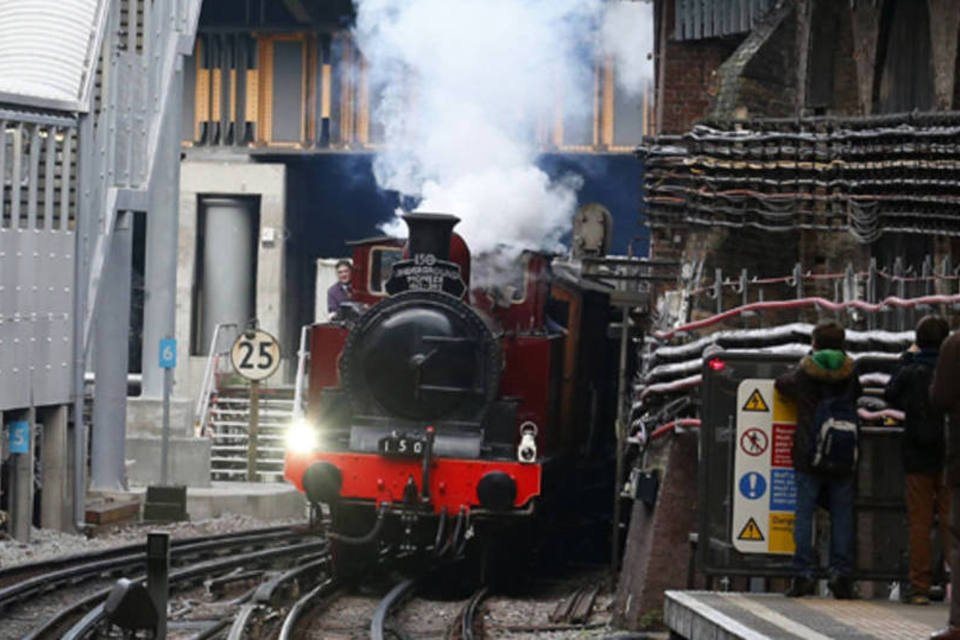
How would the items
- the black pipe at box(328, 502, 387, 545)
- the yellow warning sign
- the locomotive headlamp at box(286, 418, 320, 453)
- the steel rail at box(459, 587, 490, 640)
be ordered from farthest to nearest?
the locomotive headlamp at box(286, 418, 320, 453), the black pipe at box(328, 502, 387, 545), the steel rail at box(459, 587, 490, 640), the yellow warning sign

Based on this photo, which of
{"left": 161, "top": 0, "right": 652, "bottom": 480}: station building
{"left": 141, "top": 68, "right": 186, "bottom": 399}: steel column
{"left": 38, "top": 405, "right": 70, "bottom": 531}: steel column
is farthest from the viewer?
{"left": 161, "top": 0, "right": 652, "bottom": 480}: station building

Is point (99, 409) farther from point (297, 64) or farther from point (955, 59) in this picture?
point (297, 64)

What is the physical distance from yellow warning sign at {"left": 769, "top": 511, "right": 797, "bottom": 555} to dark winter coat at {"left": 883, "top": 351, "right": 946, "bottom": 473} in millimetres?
687

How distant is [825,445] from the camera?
466 inches

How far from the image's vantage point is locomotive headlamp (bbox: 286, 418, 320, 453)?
68.2 ft

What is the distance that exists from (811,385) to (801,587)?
101cm

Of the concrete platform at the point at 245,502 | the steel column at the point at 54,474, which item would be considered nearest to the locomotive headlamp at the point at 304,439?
the steel column at the point at 54,474

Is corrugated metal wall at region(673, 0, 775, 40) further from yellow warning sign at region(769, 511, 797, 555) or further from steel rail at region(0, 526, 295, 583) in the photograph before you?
yellow warning sign at region(769, 511, 797, 555)

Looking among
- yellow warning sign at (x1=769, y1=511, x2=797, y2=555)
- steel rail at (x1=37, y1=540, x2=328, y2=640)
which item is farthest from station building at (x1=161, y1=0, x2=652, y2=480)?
yellow warning sign at (x1=769, y1=511, x2=797, y2=555)

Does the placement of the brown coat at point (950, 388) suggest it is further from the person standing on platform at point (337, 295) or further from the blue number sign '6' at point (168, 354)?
the blue number sign '6' at point (168, 354)

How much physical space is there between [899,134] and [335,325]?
229 inches

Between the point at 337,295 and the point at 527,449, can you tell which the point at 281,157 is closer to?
the point at 337,295

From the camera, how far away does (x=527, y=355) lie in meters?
21.2

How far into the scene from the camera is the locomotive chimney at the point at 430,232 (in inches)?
819
